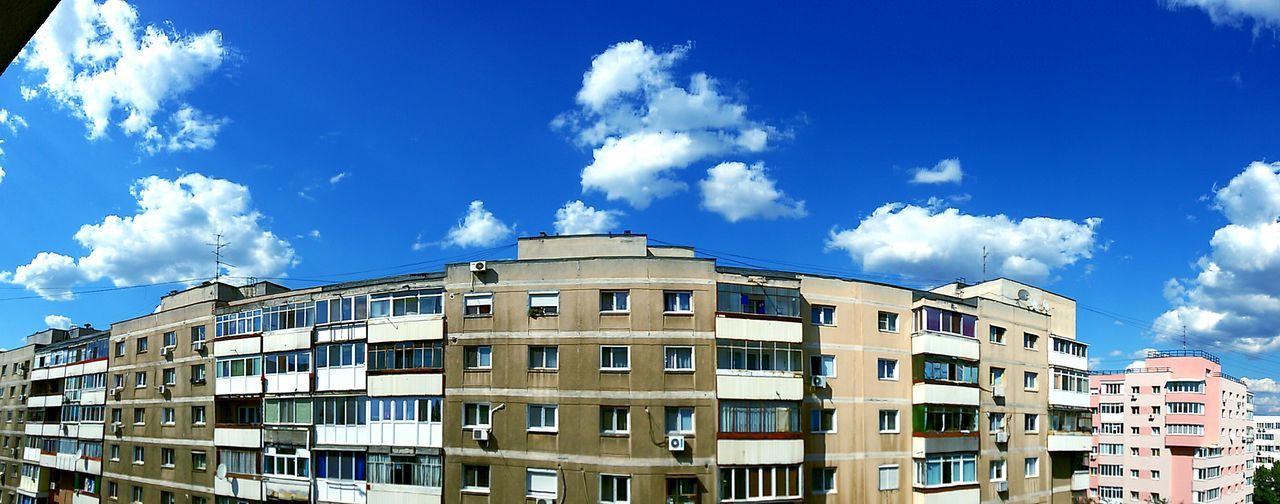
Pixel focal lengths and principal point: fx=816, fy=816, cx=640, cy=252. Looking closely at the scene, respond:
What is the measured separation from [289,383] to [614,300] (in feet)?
58.3

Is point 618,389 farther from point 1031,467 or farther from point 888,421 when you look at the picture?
point 1031,467

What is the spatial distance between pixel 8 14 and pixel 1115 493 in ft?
355

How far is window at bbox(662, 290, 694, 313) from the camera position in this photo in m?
32.8

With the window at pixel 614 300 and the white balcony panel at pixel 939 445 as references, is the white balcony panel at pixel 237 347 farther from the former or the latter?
the white balcony panel at pixel 939 445

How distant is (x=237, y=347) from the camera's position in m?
42.7

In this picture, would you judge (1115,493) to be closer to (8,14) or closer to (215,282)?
(215,282)

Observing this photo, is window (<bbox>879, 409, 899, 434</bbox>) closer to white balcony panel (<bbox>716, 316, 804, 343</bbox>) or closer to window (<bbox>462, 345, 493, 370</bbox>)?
white balcony panel (<bbox>716, 316, 804, 343</bbox>)

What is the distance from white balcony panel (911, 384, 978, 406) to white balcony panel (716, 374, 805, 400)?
7482mm

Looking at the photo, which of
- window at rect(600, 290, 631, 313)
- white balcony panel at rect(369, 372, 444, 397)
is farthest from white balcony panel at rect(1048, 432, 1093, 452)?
white balcony panel at rect(369, 372, 444, 397)

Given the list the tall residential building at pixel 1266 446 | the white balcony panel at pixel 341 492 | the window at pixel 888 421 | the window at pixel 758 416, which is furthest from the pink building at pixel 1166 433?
the tall residential building at pixel 1266 446

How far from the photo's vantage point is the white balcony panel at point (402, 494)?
34.5 m

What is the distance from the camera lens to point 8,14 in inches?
105

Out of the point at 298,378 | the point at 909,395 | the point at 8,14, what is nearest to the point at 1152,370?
the point at 909,395

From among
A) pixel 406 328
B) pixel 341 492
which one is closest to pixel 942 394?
pixel 406 328
